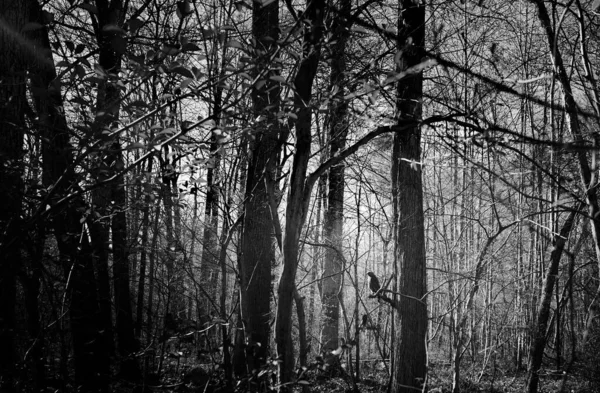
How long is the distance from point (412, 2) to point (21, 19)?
3886mm

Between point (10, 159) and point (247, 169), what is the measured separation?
9.87 ft

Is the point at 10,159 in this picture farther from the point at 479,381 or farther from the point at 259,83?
the point at 479,381

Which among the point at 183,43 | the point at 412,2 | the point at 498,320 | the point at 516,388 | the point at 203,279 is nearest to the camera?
the point at 183,43

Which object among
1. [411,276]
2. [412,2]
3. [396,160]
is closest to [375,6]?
[412,2]

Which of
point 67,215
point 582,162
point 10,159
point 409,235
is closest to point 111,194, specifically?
point 67,215

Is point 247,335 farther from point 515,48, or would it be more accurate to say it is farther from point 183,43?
point 515,48

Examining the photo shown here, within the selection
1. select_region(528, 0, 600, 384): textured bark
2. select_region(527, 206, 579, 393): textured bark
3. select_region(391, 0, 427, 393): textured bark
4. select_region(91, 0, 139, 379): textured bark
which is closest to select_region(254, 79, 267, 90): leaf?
select_region(91, 0, 139, 379): textured bark

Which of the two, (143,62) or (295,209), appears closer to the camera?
(143,62)

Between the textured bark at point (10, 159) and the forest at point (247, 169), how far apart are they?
0.6 inches

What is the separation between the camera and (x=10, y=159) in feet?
10.1

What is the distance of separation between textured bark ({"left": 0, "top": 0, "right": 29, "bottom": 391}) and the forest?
2 cm

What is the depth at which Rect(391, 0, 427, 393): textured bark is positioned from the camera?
5.52 m

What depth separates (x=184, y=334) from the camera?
3.57 metres

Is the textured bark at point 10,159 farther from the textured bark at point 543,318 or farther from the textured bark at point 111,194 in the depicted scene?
the textured bark at point 543,318
